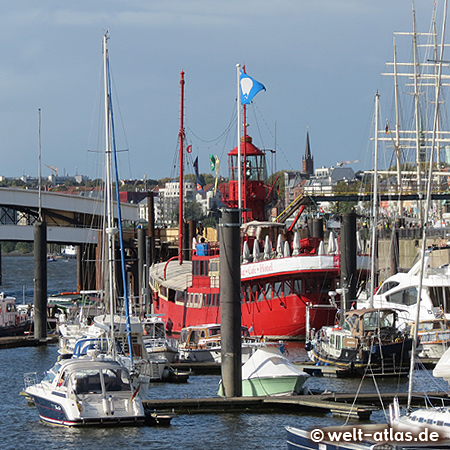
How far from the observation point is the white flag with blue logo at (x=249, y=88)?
178 ft

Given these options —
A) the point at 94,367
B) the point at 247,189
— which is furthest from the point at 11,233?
the point at 94,367

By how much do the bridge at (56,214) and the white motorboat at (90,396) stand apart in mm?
60202

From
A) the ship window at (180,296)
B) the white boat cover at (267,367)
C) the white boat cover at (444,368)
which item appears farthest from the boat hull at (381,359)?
the ship window at (180,296)

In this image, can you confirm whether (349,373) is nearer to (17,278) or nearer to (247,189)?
(247,189)

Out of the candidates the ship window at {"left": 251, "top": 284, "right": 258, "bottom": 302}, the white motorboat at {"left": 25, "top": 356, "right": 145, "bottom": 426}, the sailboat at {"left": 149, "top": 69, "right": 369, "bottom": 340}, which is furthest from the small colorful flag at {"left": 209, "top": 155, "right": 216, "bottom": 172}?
the white motorboat at {"left": 25, "top": 356, "right": 145, "bottom": 426}

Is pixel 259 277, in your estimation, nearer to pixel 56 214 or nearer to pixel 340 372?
pixel 340 372

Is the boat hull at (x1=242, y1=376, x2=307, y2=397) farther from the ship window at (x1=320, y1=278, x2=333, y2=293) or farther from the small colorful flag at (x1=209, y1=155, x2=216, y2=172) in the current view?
the small colorful flag at (x1=209, y1=155, x2=216, y2=172)

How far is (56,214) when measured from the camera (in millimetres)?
101312

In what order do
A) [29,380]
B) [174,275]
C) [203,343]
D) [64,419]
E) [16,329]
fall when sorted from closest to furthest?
[64,419], [29,380], [203,343], [16,329], [174,275]

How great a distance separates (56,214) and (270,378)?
2779 inches

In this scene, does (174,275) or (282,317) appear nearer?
(282,317)

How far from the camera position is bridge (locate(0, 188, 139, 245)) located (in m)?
93.9

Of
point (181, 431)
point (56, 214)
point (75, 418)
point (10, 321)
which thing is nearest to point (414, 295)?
point (181, 431)

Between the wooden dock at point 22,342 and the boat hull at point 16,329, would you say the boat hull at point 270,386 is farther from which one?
the boat hull at point 16,329
